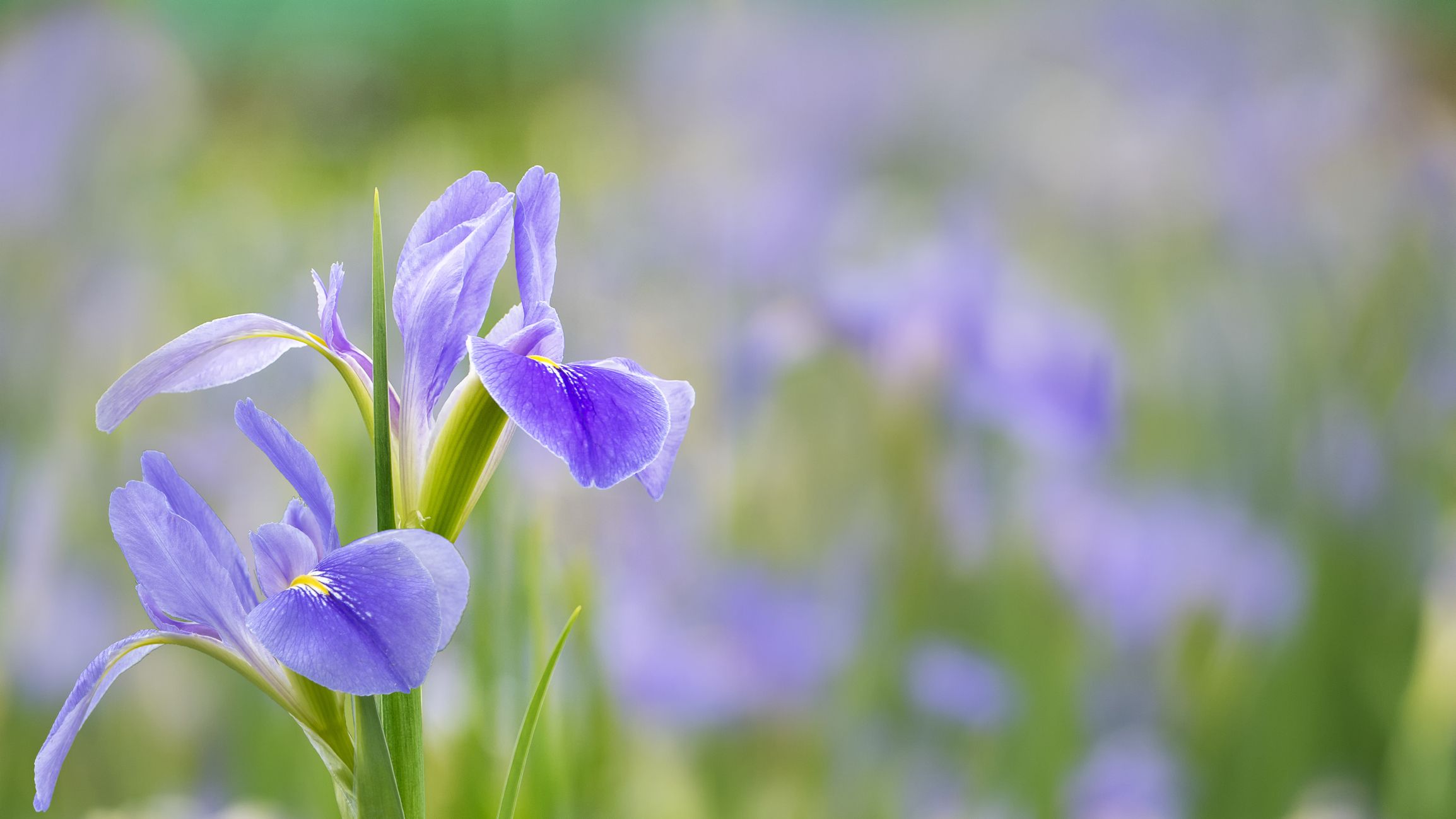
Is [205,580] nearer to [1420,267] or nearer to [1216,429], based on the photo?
[1216,429]

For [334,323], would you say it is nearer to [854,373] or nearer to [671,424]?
[671,424]

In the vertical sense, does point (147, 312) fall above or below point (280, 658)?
below

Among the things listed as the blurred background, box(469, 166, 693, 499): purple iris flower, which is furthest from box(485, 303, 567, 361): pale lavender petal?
the blurred background

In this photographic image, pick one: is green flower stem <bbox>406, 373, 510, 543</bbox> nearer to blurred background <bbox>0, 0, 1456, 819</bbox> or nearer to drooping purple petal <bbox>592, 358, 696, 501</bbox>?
drooping purple petal <bbox>592, 358, 696, 501</bbox>

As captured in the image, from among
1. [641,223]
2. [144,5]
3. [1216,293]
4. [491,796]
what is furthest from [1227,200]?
[144,5]

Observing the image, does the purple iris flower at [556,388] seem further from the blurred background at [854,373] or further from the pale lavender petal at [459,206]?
the blurred background at [854,373]
